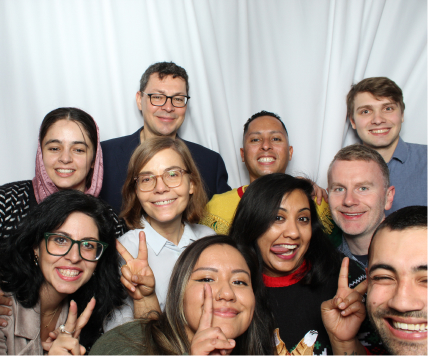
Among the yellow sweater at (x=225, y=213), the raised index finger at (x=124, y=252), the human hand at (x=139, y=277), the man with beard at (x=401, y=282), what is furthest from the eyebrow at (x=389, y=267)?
the yellow sweater at (x=225, y=213)

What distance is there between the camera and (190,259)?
1716mm

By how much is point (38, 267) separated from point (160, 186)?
28.0 inches

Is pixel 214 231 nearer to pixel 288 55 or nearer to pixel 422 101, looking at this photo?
pixel 288 55

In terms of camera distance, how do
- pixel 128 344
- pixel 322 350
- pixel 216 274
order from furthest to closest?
pixel 322 350 < pixel 216 274 < pixel 128 344

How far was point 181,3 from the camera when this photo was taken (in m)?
3.43

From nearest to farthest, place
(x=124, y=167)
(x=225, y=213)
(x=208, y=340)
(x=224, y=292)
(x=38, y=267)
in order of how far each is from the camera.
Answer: (x=208, y=340), (x=224, y=292), (x=38, y=267), (x=225, y=213), (x=124, y=167)

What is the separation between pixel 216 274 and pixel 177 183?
2.42ft

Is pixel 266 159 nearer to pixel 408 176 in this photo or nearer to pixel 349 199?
pixel 349 199

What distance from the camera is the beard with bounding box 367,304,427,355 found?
1.29 m

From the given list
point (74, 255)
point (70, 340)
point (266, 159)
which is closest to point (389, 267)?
point (70, 340)

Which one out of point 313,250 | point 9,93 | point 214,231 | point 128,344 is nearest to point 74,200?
point 128,344

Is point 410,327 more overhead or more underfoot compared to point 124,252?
more underfoot

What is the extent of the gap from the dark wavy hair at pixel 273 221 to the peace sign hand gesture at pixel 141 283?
0.47m

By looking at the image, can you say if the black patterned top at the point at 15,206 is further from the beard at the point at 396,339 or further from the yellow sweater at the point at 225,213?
the beard at the point at 396,339
